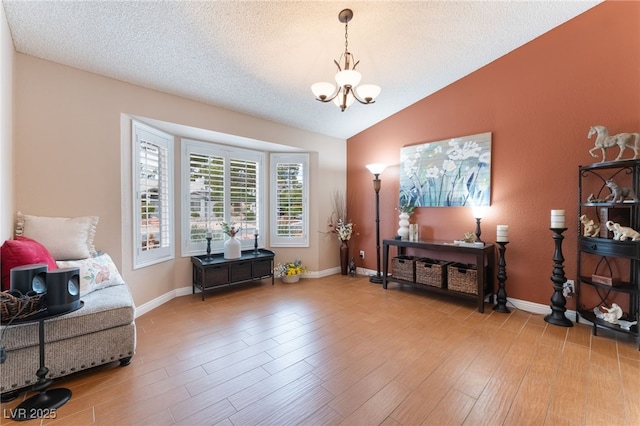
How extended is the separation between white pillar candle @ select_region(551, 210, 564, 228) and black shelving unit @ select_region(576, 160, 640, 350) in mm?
166

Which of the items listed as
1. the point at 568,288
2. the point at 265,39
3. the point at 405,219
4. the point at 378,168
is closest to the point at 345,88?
the point at 265,39

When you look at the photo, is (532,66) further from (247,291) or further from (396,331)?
(247,291)

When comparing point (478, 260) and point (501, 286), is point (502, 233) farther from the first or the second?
point (501, 286)

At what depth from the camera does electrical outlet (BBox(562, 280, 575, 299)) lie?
293cm

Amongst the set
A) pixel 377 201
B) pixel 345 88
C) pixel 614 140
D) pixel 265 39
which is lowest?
pixel 377 201

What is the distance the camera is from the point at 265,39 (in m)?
2.61

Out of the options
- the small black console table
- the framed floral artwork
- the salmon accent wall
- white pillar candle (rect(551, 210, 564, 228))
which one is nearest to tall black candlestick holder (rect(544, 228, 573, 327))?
white pillar candle (rect(551, 210, 564, 228))

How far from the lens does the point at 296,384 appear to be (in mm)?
1913

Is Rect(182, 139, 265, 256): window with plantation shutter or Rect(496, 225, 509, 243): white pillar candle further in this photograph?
Rect(182, 139, 265, 256): window with plantation shutter

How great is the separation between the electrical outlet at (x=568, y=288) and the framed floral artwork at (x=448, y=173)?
1.19 m

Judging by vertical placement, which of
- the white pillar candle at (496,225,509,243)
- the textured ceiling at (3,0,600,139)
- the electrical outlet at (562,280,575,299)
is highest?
the textured ceiling at (3,0,600,139)

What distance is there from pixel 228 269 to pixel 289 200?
5.30 feet

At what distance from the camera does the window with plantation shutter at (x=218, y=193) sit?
12.9 feet

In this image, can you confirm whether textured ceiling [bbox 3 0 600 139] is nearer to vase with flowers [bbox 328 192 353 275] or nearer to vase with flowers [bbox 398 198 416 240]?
vase with flowers [bbox 398 198 416 240]
